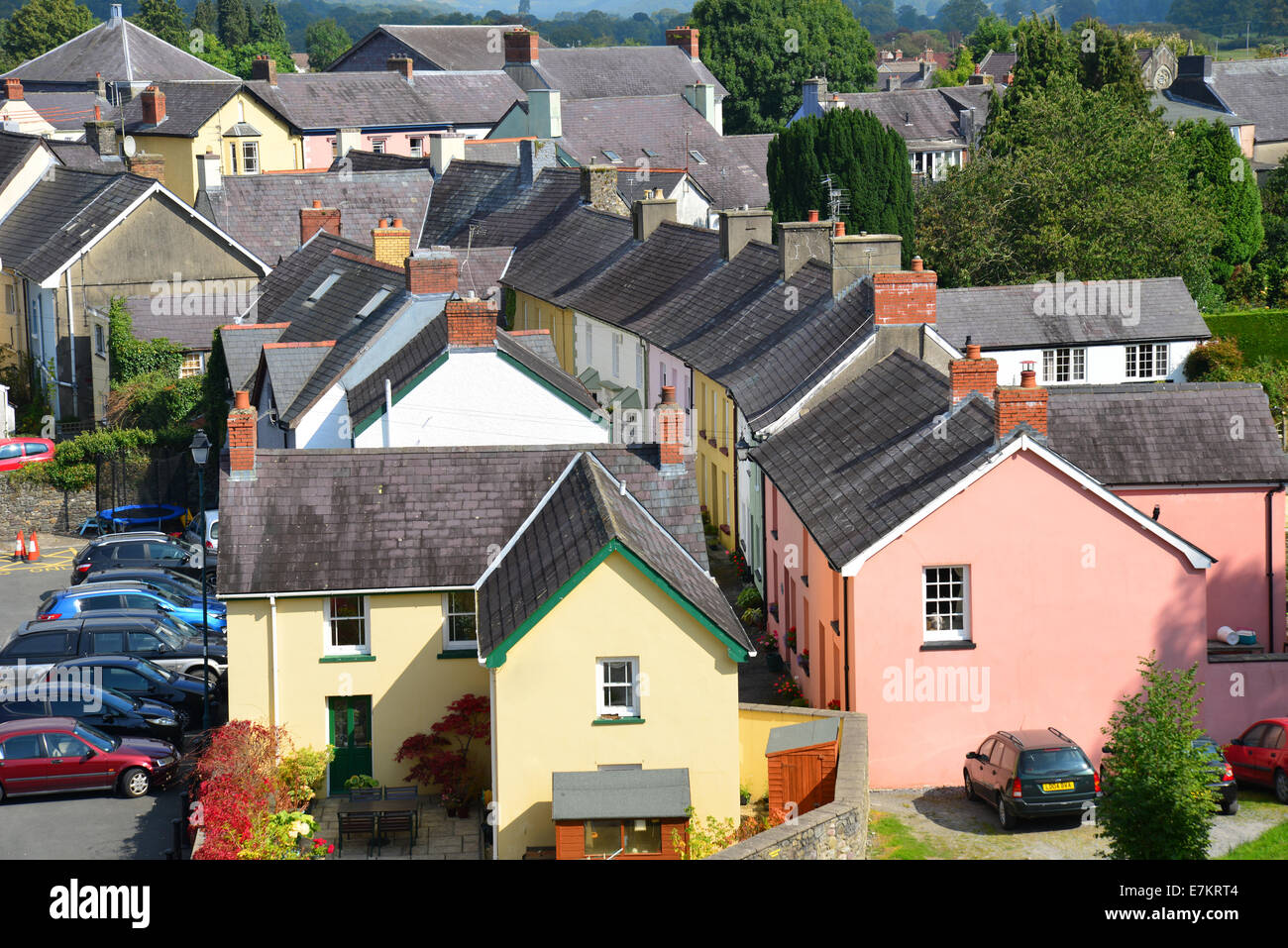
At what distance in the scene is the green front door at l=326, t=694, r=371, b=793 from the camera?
82.8ft

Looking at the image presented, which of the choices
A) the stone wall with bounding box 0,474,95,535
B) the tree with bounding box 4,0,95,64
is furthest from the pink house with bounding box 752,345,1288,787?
the tree with bounding box 4,0,95,64

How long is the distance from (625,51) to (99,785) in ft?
288

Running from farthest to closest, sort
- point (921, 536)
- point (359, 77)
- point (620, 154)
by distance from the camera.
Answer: point (359, 77) < point (620, 154) < point (921, 536)

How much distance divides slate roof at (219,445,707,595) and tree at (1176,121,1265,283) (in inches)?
1893

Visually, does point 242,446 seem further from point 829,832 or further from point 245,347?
point 245,347

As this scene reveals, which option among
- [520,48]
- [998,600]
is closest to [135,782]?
[998,600]

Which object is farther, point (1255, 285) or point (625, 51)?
point (625, 51)

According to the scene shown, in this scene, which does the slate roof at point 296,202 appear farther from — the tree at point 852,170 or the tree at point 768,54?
the tree at point 768,54

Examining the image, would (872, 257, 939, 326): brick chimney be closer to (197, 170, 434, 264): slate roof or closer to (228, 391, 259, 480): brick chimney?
(228, 391, 259, 480): brick chimney

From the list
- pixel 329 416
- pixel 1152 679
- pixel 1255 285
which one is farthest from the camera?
pixel 1255 285
